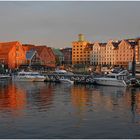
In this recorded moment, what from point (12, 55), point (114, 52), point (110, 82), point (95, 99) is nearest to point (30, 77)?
point (110, 82)

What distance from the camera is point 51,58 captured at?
10531cm

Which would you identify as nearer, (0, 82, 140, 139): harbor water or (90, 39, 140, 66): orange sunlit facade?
(0, 82, 140, 139): harbor water

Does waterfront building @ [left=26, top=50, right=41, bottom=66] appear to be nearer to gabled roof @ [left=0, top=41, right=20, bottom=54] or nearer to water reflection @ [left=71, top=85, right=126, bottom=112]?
gabled roof @ [left=0, top=41, right=20, bottom=54]

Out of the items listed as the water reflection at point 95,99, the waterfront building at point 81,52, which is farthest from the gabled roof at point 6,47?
the water reflection at point 95,99

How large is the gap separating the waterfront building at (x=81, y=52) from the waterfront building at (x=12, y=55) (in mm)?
31386

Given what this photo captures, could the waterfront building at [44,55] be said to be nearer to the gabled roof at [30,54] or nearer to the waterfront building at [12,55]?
the gabled roof at [30,54]

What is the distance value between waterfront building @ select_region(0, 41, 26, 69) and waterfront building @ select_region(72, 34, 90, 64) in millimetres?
31386

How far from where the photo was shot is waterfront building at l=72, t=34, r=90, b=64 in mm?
122500

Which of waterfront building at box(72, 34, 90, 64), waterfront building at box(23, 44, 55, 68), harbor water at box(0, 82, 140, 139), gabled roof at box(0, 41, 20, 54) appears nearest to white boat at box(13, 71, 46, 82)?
gabled roof at box(0, 41, 20, 54)

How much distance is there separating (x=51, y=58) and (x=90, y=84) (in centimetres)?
4933

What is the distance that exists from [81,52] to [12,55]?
115 feet

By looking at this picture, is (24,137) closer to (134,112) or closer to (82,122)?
(82,122)

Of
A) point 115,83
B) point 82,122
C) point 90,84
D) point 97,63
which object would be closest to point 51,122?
point 82,122

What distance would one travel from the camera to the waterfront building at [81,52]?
12250cm
